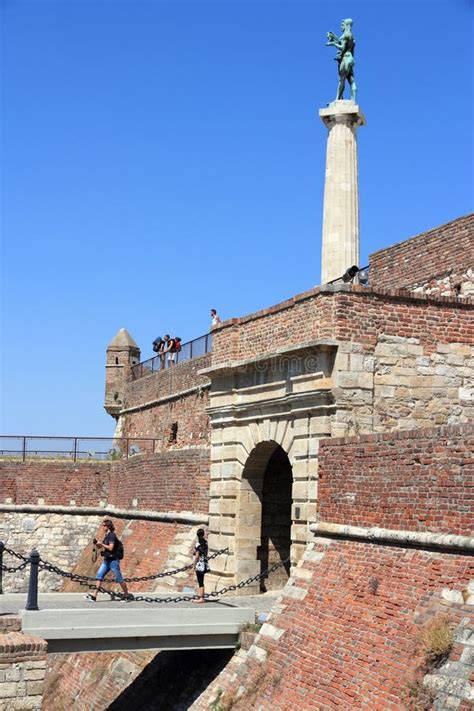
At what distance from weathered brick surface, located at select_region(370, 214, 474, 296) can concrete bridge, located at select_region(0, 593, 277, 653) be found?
8.42 m

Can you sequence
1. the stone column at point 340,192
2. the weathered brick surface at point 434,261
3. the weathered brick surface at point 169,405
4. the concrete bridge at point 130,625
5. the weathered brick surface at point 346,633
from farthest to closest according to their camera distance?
1. the weathered brick surface at point 169,405
2. the stone column at point 340,192
3. the weathered brick surface at point 434,261
4. the concrete bridge at point 130,625
5. the weathered brick surface at point 346,633

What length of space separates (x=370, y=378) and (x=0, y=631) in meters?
6.16

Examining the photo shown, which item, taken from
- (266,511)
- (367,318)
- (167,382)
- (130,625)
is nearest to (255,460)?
(266,511)

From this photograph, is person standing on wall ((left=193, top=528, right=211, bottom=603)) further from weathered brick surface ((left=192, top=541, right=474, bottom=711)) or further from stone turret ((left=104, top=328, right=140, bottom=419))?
stone turret ((left=104, top=328, right=140, bottom=419))

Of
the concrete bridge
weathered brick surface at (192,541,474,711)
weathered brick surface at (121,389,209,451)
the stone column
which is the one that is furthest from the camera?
weathered brick surface at (121,389,209,451)

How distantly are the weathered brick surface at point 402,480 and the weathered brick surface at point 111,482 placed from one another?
741 cm

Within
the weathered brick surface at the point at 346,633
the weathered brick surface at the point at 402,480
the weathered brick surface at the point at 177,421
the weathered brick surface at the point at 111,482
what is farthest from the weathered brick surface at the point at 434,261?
the weathered brick surface at the point at 346,633

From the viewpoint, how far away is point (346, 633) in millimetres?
11898

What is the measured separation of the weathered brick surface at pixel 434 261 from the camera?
2052 centimetres

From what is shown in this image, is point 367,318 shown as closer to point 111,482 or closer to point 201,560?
point 201,560

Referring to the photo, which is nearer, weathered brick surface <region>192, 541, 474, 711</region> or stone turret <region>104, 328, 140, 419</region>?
weathered brick surface <region>192, 541, 474, 711</region>

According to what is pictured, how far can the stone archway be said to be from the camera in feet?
58.1

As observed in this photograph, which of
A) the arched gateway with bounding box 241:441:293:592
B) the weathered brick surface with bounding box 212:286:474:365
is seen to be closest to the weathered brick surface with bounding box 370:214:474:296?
the weathered brick surface with bounding box 212:286:474:365

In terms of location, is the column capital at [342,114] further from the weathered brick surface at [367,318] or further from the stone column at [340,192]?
the weathered brick surface at [367,318]
